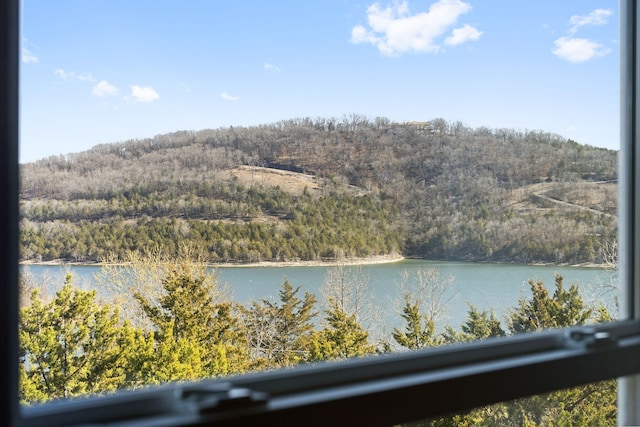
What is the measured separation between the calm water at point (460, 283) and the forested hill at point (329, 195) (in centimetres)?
10

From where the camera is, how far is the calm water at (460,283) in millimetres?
3131

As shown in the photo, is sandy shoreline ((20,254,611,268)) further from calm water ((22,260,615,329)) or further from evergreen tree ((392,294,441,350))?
evergreen tree ((392,294,441,350))

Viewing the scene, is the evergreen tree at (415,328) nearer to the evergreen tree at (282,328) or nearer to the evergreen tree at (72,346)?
the evergreen tree at (282,328)

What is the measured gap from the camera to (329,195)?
3135 mm

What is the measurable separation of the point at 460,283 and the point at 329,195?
3.74ft

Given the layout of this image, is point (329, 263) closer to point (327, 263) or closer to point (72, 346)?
point (327, 263)

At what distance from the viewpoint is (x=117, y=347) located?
8.68 feet

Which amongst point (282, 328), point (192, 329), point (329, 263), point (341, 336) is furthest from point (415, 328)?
point (192, 329)

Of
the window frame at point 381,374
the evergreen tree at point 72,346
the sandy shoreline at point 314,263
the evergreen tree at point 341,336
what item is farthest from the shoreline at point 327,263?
the window frame at point 381,374

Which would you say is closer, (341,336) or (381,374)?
(381,374)

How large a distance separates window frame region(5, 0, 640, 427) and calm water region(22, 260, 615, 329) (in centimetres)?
197

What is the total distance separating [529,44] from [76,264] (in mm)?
2545

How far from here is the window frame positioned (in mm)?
646

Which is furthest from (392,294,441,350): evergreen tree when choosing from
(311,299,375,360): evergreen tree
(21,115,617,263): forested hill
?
(21,115,617,263): forested hill
